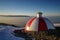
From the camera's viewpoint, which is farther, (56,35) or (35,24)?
(35,24)

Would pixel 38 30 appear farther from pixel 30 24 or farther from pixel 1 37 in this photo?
pixel 1 37

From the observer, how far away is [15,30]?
2.77m

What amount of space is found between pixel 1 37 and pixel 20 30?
0.31 metres

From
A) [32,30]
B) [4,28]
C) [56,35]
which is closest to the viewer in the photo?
[56,35]

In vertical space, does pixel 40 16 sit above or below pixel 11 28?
above

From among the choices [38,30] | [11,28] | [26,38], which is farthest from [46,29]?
[11,28]

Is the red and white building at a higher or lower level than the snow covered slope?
higher

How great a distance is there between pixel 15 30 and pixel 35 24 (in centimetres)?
31

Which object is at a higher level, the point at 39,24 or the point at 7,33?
the point at 39,24

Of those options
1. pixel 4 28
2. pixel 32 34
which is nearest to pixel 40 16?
pixel 32 34

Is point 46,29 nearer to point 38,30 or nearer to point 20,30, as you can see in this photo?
point 38,30

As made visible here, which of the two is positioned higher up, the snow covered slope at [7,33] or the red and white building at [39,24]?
the red and white building at [39,24]

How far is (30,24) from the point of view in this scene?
8.98 ft

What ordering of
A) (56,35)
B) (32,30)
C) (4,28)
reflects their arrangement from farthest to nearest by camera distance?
(4,28)
(32,30)
(56,35)
